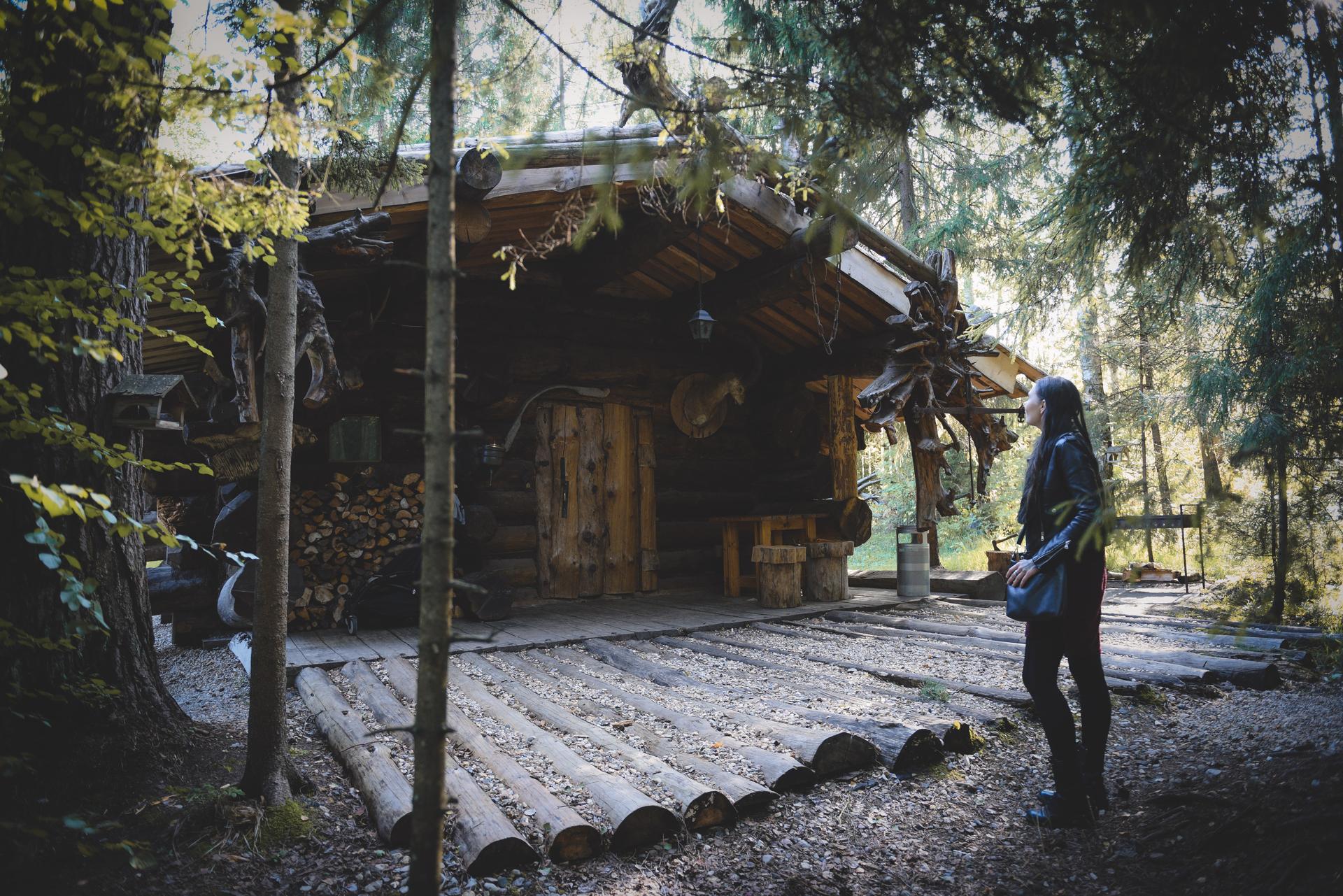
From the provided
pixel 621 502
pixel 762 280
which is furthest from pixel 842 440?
pixel 621 502

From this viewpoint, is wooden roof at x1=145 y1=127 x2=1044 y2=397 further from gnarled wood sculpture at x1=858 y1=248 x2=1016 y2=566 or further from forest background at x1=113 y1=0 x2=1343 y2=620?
forest background at x1=113 y1=0 x2=1343 y2=620

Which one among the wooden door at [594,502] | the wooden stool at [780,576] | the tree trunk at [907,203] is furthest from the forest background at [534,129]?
the tree trunk at [907,203]

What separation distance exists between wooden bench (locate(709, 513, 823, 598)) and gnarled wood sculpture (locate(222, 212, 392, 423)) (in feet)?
15.1

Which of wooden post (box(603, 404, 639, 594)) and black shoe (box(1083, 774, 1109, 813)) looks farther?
wooden post (box(603, 404, 639, 594))

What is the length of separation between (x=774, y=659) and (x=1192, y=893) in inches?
125

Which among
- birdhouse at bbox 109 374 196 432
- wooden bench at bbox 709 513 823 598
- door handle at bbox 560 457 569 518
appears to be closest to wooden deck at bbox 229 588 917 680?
wooden bench at bbox 709 513 823 598

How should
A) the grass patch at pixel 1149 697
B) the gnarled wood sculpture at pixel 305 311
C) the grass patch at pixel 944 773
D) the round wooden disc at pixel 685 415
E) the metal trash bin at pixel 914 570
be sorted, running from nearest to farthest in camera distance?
the grass patch at pixel 944 773 → the grass patch at pixel 1149 697 → the gnarled wood sculpture at pixel 305 311 → the metal trash bin at pixel 914 570 → the round wooden disc at pixel 685 415

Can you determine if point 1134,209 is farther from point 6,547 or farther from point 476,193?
point 6,547

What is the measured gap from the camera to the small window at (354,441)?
694 cm

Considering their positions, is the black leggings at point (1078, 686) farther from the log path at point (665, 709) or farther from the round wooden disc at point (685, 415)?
the round wooden disc at point (685, 415)

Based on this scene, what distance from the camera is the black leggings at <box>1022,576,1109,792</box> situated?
9.62 ft

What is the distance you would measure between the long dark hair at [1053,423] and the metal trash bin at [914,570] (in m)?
5.45

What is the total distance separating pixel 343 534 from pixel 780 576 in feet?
13.9

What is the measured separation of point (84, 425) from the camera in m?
2.88
